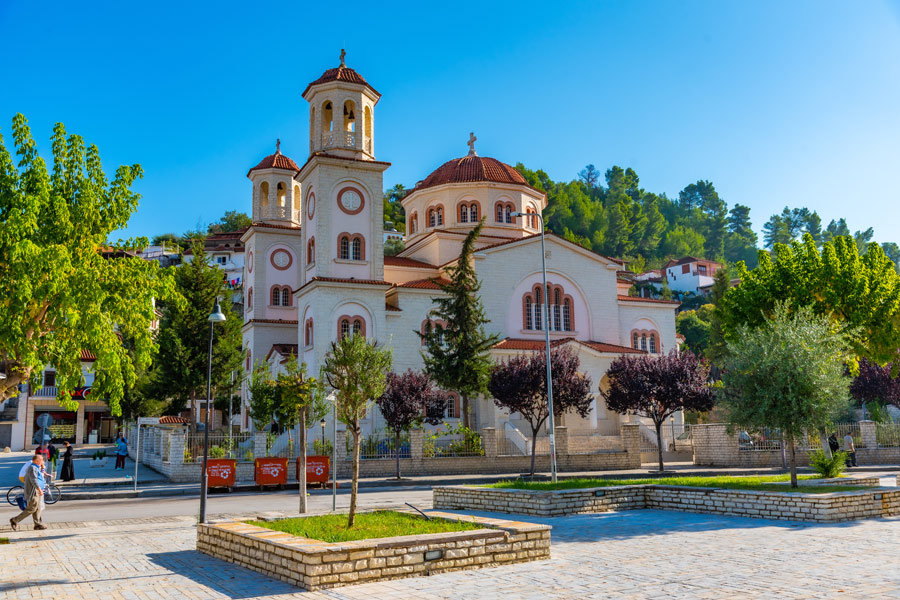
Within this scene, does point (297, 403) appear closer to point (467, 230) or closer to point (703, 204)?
point (467, 230)

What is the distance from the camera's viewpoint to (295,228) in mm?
45719

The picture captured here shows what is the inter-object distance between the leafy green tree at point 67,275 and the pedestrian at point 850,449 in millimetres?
29269

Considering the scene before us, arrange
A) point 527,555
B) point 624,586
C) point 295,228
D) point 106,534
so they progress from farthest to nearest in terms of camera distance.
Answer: point 295,228
point 106,534
point 527,555
point 624,586

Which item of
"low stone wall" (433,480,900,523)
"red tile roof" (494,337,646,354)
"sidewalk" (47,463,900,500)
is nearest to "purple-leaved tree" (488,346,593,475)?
"sidewalk" (47,463,900,500)

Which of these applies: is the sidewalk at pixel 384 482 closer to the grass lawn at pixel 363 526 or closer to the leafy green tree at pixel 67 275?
the leafy green tree at pixel 67 275

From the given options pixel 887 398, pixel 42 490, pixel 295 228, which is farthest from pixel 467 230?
pixel 42 490

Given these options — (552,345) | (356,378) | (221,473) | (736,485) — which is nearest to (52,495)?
(221,473)

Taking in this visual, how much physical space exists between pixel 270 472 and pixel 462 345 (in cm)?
1097

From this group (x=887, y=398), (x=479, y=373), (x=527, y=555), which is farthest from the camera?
(x=887, y=398)

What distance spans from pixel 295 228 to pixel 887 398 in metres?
40.3

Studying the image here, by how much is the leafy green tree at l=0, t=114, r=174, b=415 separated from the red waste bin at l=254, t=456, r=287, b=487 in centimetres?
1081

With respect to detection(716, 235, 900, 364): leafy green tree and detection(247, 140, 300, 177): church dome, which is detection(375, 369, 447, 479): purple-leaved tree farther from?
detection(247, 140, 300, 177): church dome

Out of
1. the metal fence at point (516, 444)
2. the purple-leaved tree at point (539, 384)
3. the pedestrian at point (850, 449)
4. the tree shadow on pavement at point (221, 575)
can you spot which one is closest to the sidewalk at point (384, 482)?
the pedestrian at point (850, 449)

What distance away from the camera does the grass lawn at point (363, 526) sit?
10.4 m
